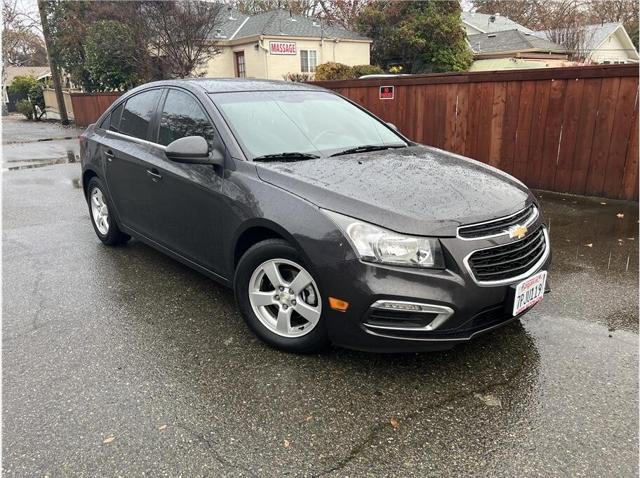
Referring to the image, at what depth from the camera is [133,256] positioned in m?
5.02

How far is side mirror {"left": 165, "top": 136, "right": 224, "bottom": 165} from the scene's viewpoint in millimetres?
3301

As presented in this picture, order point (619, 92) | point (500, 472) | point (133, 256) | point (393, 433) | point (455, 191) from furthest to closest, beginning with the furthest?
point (619, 92) < point (133, 256) < point (455, 191) < point (393, 433) < point (500, 472)

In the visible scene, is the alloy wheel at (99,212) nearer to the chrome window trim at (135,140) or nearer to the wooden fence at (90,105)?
the chrome window trim at (135,140)

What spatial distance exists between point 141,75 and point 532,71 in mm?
17954

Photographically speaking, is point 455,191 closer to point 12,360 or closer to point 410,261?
point 410,261

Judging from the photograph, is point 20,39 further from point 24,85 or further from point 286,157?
point 286,157

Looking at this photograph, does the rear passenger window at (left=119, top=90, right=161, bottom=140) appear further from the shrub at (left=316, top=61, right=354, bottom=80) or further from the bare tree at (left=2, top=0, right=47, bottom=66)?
the bare tree at (left=2, top=0, right=47, bottom=66)

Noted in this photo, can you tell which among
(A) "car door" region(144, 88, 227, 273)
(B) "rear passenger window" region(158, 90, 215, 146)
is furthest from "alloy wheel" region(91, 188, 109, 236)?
(B) "rear passenger window" region(158, 90, 215, 146)

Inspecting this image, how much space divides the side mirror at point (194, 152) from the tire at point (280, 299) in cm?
70

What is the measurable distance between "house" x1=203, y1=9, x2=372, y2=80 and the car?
24138 mm

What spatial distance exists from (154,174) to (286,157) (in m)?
1.27

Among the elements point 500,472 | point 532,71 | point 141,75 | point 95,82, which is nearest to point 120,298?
point 500,472

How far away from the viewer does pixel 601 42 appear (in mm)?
35219

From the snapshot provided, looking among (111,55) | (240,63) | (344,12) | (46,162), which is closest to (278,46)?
(240,63)
